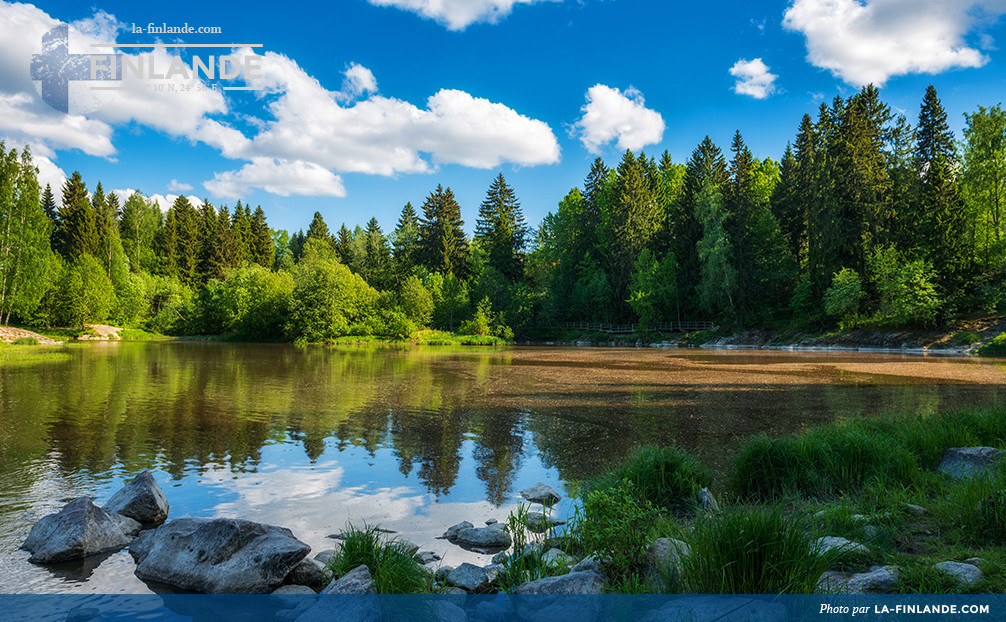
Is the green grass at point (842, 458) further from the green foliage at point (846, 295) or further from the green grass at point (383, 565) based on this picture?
the green foliage at point (846, 295)

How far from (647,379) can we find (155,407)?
1714cm

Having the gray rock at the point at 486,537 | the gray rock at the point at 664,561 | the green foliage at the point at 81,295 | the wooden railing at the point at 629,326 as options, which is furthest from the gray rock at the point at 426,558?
the green foliage at the point at 81,295

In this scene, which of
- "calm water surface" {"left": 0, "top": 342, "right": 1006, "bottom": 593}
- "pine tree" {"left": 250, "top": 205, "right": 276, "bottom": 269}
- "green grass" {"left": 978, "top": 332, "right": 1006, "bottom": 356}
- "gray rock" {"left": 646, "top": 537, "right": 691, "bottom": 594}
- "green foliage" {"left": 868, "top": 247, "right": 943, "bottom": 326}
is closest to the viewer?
"gray rock" {"left": 646, "top": 537, "right": 691, "bottom": 594}

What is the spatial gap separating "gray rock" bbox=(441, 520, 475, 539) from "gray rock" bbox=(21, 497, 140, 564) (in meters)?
3.24

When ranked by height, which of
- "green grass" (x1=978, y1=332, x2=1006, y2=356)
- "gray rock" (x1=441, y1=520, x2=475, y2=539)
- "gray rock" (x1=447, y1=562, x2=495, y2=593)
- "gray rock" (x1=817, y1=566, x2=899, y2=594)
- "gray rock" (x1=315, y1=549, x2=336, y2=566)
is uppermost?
"gray rock" (x1=817, y1=566, x2=899, y2=594)

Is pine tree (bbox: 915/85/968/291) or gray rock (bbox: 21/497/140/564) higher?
pine tree (bbox: 915/85/968/291)

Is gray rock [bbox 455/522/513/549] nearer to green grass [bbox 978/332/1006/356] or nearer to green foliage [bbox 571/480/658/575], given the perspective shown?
green foliage [bbox 571/480/658/575]

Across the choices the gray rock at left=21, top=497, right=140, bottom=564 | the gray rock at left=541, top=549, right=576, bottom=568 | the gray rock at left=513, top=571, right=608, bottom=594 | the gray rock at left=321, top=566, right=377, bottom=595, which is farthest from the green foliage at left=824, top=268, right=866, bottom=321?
the gray rock at left=21, top=497, right=140, bottom=564

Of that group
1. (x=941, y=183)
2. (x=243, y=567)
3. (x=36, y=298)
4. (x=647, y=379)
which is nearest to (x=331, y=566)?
(x=243, y=567)

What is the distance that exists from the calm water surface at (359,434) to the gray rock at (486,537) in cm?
24

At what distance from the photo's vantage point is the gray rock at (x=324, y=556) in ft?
16.5

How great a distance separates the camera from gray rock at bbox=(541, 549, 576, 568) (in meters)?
4.76

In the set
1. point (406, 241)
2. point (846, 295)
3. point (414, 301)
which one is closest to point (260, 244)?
point (406, 241)

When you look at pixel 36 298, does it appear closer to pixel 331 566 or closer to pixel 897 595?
pixel 331 566
